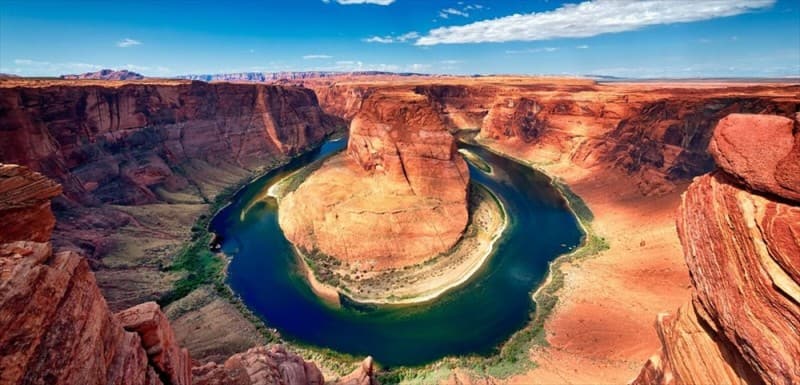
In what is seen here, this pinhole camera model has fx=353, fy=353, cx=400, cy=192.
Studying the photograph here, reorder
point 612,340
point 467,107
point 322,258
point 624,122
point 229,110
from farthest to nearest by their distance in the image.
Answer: point 467,107 → point 229,110 → point 624,122 → point 322,258 → point 612,340

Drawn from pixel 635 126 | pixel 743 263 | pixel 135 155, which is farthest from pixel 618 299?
pixel 135 155

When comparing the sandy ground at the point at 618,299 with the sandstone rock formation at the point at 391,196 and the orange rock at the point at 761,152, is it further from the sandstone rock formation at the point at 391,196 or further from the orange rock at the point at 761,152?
the orange rock at the point at 761,152

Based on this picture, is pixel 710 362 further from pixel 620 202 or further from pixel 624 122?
pixel 624 122

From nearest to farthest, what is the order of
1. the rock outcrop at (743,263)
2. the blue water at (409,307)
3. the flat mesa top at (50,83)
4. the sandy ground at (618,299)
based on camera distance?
the rock outcrop at (743,263) → the sandy ground at (618,299) → the blue water at (409,307) → the flat mesa top at (50,83)

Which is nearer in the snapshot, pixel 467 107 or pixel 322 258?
pixel 322 258

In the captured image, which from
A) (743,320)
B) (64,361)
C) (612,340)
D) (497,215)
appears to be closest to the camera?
(64,361)

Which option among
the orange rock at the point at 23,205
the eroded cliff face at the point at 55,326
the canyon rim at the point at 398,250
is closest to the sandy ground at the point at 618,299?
the canyon rim at the point at 398,250

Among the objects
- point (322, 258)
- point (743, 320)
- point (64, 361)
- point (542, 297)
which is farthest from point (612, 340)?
point (64, 361)
